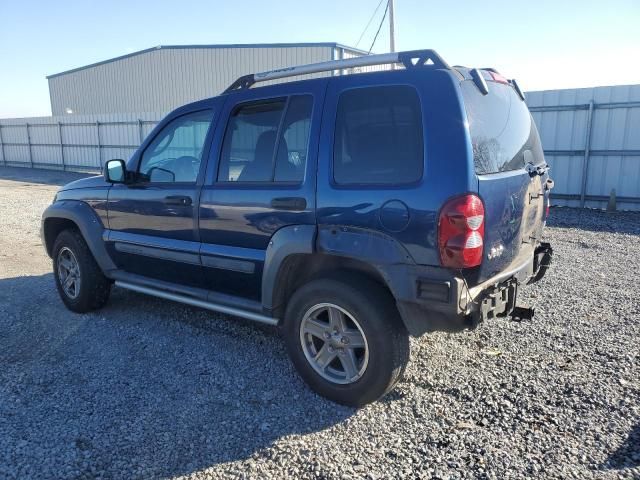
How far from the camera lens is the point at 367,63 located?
3.35m

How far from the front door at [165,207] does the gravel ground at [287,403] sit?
620mm

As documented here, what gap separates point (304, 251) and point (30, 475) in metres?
1.88

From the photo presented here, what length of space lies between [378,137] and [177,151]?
6.60ft

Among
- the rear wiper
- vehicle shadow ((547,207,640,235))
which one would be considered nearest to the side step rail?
the rear wiper

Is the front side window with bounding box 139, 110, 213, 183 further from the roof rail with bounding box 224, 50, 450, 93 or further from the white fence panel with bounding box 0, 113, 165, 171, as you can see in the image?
the white fence panel with bounding box 0, 113, 165, 171

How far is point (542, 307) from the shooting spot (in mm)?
4812

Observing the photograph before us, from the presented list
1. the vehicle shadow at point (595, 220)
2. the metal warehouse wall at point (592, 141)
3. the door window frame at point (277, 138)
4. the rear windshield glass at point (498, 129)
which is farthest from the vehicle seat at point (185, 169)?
the metal warehouse wall at point (592, 141)

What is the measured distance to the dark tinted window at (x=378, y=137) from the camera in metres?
2.85

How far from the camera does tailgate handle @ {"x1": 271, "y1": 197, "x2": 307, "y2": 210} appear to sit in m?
3.20

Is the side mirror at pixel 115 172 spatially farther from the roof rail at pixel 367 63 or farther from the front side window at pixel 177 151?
the roof rail at pixel 367 63

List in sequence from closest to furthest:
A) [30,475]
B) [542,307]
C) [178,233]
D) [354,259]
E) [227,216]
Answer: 1. [30,475]
2. [354,259]
3. [227,216]
4. [178,233]
5. [542,307]

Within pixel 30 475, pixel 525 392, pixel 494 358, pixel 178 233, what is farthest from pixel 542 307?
pixel 30 475

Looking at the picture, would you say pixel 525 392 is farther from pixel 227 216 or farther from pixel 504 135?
pixel 227 216

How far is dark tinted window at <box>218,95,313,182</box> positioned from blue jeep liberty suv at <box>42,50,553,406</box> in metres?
0.01
